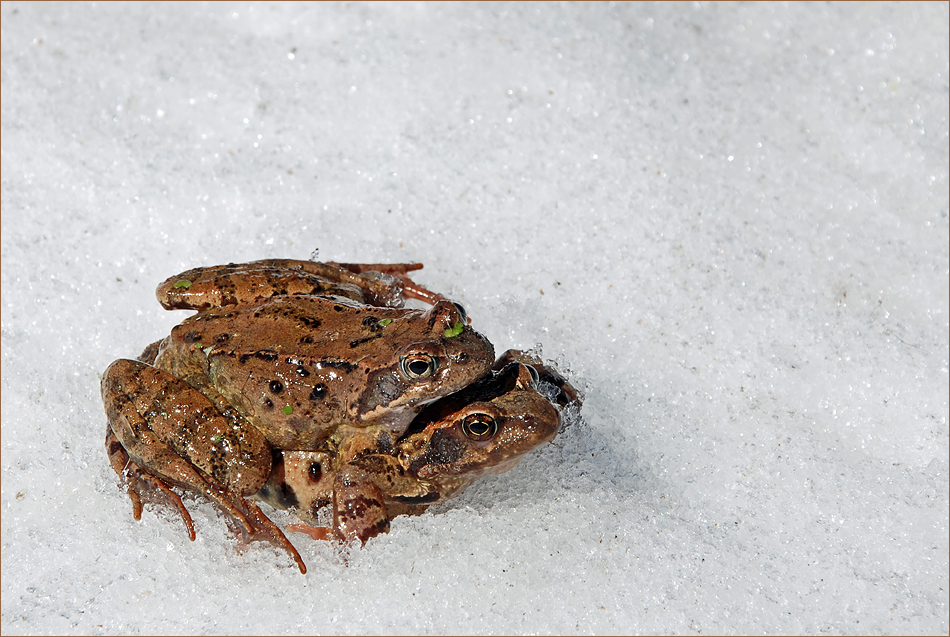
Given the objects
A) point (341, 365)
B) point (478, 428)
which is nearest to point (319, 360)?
point (341, 365)

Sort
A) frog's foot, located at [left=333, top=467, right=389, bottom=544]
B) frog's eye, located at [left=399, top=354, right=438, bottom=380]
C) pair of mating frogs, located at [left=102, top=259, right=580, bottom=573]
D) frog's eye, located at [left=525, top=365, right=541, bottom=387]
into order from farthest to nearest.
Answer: frog's eye, located at [left=525, top=365, right=541, bottom=387]
frog's foot, located at [left=333, top=467, right=389, bottom=544]
pair of mating frogs, located at [left=102, top=259, right=580, bottom=573]
frog's eye, located at [left=399, top=354, right=438, bottom=380]

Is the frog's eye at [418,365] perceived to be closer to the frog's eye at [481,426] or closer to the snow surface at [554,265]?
the frog's eye at [481,426]

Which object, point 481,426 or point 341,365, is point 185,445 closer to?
point 341,365

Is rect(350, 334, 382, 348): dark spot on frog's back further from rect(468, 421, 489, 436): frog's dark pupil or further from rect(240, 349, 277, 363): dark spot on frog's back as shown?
rect(468, 421, 489, 436): frog's dark pupil

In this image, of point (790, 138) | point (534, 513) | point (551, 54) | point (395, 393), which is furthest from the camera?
point (551, 54)

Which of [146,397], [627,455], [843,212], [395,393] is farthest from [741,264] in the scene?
[146,397]

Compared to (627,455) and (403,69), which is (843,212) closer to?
(627,455)

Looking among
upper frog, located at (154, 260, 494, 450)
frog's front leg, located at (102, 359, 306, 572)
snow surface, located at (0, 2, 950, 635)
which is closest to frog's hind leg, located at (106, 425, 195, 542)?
frog's front leg, located at (102, 359, 306, 572)

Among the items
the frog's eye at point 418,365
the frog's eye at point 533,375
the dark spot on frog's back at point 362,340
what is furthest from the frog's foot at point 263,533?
the frog's eye at point 533,375
